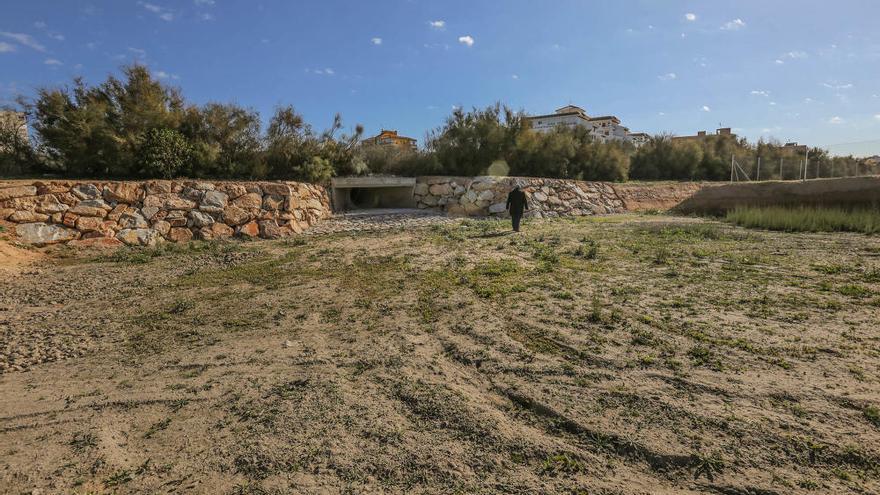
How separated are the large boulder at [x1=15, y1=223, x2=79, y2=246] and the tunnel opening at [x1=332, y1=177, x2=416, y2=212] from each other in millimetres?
6757

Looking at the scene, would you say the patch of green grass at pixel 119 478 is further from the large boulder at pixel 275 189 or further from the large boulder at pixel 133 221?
the large boulder at pixel 275 189

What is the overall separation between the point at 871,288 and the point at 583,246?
433 centimetres

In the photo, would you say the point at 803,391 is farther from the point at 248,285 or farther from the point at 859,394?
the point at 248,285

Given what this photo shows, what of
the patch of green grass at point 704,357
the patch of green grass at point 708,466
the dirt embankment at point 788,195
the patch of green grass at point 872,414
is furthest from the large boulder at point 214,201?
the dirt embankment at point 788,195

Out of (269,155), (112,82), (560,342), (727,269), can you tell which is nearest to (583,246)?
(727,269)

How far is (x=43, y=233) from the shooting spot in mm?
8703

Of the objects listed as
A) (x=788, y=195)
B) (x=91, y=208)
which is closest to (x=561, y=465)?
(x=91, y=208)

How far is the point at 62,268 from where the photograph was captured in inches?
300

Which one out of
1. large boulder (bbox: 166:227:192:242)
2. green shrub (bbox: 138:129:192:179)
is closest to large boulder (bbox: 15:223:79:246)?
large boulder (bbox: 166:227:192:242)

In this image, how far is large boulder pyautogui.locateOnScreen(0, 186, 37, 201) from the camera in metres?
8.59

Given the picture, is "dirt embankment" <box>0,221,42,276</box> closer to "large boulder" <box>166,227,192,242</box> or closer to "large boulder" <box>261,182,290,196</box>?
"large boulder" <box>166,227,192,242</box>

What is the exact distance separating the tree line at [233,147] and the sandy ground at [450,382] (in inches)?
183

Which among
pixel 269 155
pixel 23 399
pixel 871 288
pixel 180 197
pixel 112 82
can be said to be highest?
pixel 112 82

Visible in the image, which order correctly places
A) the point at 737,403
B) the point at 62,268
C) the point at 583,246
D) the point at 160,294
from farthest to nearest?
the point at 583,246, the point at 62,268, the point at 160,294, the point at 737,403
